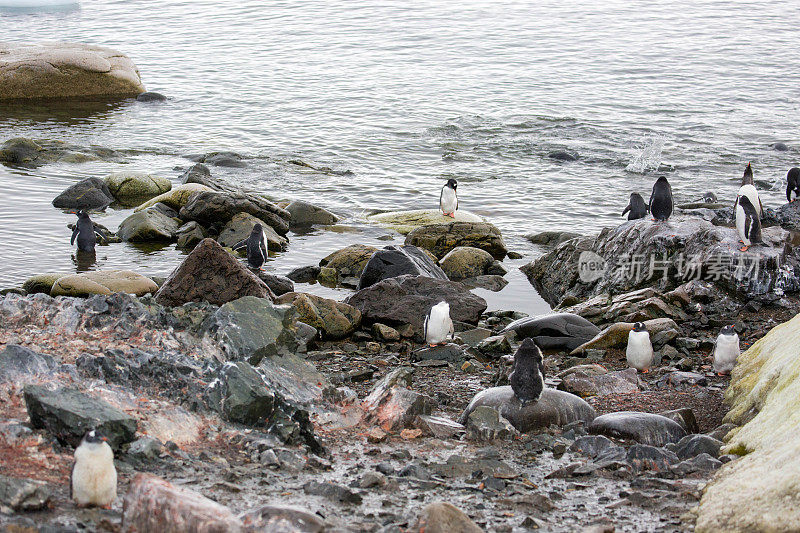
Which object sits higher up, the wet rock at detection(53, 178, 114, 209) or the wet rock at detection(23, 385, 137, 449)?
the wet rock at detection(23, 385, 137, 449)

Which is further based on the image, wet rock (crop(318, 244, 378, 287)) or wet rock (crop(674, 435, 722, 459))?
wet rock (crop(318, 244, 378, 287))

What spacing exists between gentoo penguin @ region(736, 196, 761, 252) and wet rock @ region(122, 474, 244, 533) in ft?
29.9

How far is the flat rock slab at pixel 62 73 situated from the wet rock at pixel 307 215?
13.9 m

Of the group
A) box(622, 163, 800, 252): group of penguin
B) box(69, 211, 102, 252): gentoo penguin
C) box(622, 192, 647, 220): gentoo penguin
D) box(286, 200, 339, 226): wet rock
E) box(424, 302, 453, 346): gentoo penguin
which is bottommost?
box(286, 200, 339, 226): wet rock

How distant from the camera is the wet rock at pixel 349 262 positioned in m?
13.7

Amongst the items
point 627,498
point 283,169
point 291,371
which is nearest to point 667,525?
point 627,498

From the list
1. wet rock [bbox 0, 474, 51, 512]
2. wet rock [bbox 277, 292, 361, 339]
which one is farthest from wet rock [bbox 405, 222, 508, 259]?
wet rock [bbox 0, 474, 51, 512]

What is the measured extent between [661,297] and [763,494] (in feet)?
20.7

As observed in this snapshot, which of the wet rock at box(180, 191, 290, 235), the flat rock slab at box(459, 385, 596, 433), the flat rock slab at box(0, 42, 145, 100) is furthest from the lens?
the flat rock slab at box(0, 42, 145, 100)

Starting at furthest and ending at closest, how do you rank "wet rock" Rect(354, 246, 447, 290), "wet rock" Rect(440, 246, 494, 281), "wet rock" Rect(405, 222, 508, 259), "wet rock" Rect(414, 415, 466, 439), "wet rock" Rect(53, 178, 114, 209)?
"wet rock" Rect(53, 178, 114, 209) < "wet rock" Rect(405, 222, 508, 259) < "wet rock" Rect(440, 246, 494, 281) < "wet rock" Rect(354, 246, 447, 290) < "wet rock" Rect(414, 415, 466, 439)

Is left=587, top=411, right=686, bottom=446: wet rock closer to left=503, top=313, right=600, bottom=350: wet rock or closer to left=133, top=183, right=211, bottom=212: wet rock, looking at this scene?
left=503, top=313, right=600, bottom=350: wet rock

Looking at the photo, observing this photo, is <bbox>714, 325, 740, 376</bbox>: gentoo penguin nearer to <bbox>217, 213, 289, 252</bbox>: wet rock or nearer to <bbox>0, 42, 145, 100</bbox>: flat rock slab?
<bbox>217, 213, 289, 252</bbox>: wet rock

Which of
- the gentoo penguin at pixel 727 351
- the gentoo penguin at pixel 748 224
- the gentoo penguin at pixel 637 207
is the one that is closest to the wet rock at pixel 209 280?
the gentoo penguin at pixel 727 351

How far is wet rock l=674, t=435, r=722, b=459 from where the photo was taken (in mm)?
6734
